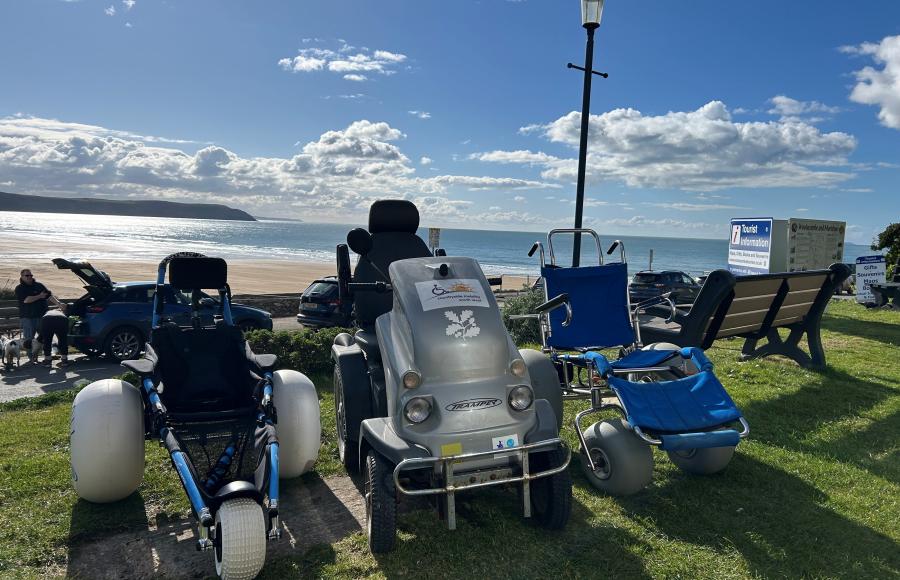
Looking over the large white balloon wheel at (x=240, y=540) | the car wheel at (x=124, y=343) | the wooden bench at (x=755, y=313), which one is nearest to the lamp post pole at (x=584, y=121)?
the wooden bench at (x=755, y=313)

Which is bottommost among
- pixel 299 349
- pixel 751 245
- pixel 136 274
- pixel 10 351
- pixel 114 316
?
pixel 136 274

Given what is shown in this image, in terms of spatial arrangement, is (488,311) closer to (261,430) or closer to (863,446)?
(261,430)

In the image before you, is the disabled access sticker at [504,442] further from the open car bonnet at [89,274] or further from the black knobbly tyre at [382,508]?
the open car bonnet at [89,274]

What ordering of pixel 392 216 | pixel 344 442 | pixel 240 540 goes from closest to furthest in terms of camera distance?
pixel 240 540 < pixel 344 442 < pixel 392 216

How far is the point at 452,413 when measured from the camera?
11.8 feet

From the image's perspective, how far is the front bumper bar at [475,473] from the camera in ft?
11.2

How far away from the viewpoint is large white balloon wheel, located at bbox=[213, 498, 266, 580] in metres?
3.21

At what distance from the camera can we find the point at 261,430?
13.7ft

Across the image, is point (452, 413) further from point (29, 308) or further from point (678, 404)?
point (29, 308)

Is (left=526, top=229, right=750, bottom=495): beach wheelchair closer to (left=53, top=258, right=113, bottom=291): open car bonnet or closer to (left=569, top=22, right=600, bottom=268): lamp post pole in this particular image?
(left=569, top=22, right=600, bottom=268): lamp post pole

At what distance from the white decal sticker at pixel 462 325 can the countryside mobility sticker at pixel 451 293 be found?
7 cm

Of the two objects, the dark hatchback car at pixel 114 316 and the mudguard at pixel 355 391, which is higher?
the mudguard at pixel 355 391

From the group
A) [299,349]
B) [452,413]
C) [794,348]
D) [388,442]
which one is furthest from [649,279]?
[388,442]

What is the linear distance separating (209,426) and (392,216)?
2.42 metres
